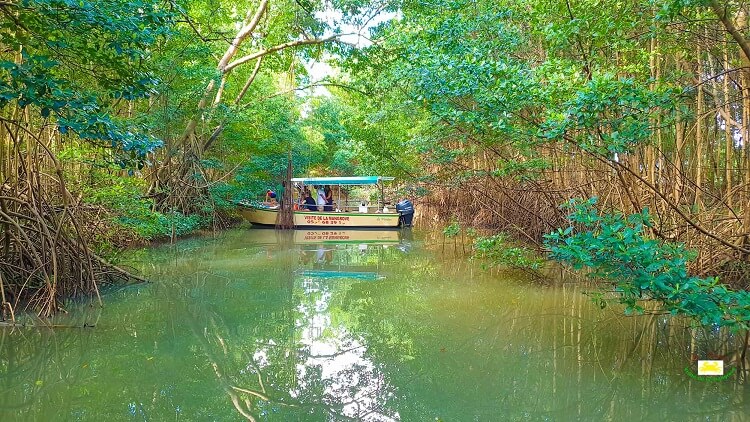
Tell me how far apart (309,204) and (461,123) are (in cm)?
990

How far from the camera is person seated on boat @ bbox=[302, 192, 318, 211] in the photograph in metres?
15.2

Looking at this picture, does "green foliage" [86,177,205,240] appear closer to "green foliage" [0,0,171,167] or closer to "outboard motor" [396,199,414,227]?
"green foliage" [0,0,171,167]

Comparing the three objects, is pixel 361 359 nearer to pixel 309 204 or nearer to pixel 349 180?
pixel 349 180

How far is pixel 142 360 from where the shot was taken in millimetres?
3705

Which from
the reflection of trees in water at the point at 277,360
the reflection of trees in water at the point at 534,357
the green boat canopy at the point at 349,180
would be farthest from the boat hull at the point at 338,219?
the reflection of trees in water at the point at 534,357

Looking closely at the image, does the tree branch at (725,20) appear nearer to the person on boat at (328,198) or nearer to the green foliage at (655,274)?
the green foliage at (655,274)

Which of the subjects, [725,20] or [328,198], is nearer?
[725,20]

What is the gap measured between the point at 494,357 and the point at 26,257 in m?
4.31

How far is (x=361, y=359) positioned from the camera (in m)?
3.80

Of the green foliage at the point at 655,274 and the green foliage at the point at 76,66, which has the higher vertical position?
the green foliage at the point at 76,66

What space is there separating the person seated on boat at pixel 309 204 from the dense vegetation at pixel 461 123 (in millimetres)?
2471

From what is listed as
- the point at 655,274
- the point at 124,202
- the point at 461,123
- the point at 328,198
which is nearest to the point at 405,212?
the point at 328,198

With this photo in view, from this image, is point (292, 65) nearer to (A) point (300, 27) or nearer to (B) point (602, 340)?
(A) point (300, 27)

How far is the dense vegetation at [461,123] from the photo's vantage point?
3115 mm
